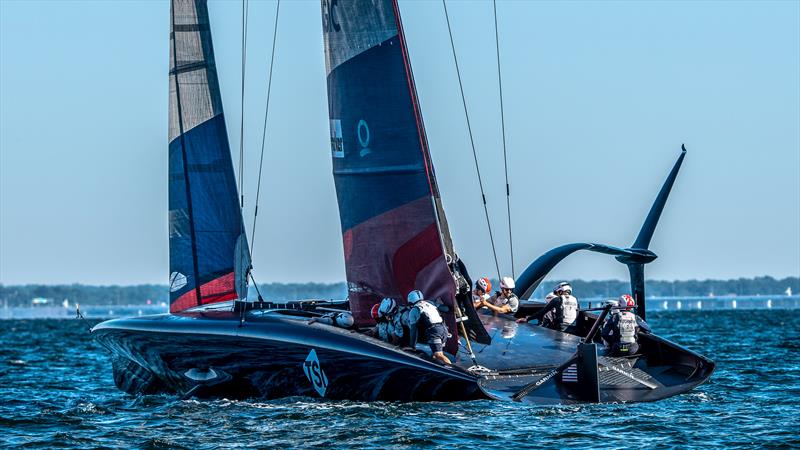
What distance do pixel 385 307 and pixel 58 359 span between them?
1688 centimetres

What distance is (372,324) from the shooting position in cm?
1570

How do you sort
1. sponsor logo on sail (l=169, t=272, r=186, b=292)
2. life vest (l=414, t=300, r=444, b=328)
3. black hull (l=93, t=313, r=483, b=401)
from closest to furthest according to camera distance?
black hull (l=93, t=313, r=483, b=401)
life vest (l=414, t=300, r=444, b=328)
sponsor logo on sail (l=169, t=272, r=186, b=292)

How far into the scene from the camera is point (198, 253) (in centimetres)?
1952

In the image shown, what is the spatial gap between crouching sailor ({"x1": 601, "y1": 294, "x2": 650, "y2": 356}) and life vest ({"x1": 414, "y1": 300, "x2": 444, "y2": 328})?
7.59 feet

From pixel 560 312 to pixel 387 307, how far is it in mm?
3088

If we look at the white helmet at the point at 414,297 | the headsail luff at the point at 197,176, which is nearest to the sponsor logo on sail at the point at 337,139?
the white helmet at the point at 414,297

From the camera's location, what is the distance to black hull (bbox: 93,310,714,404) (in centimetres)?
1410

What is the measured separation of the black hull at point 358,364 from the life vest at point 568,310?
0.58 meters

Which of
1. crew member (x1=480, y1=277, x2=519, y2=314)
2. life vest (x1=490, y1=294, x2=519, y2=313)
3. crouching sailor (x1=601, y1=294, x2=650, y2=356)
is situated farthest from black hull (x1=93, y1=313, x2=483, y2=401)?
life vest (x1=490, y1=294, x2=519, y2=313)

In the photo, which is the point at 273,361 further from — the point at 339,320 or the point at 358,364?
the point at 358,364

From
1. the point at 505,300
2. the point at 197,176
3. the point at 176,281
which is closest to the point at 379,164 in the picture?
the point at 505,300

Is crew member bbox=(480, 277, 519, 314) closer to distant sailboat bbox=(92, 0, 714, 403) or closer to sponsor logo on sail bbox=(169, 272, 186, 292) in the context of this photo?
distant sailboat bbox=(92, 0, 714, 403)

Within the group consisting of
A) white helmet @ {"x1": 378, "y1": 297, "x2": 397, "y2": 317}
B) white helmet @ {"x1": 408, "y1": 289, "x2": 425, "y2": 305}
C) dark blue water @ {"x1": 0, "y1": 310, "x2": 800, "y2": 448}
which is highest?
white helmet @ {"x1": 408, "y1": 289, "x2": 425, "y2": 305}

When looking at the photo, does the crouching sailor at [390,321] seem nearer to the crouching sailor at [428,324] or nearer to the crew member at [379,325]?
the crew member at [379,325]
